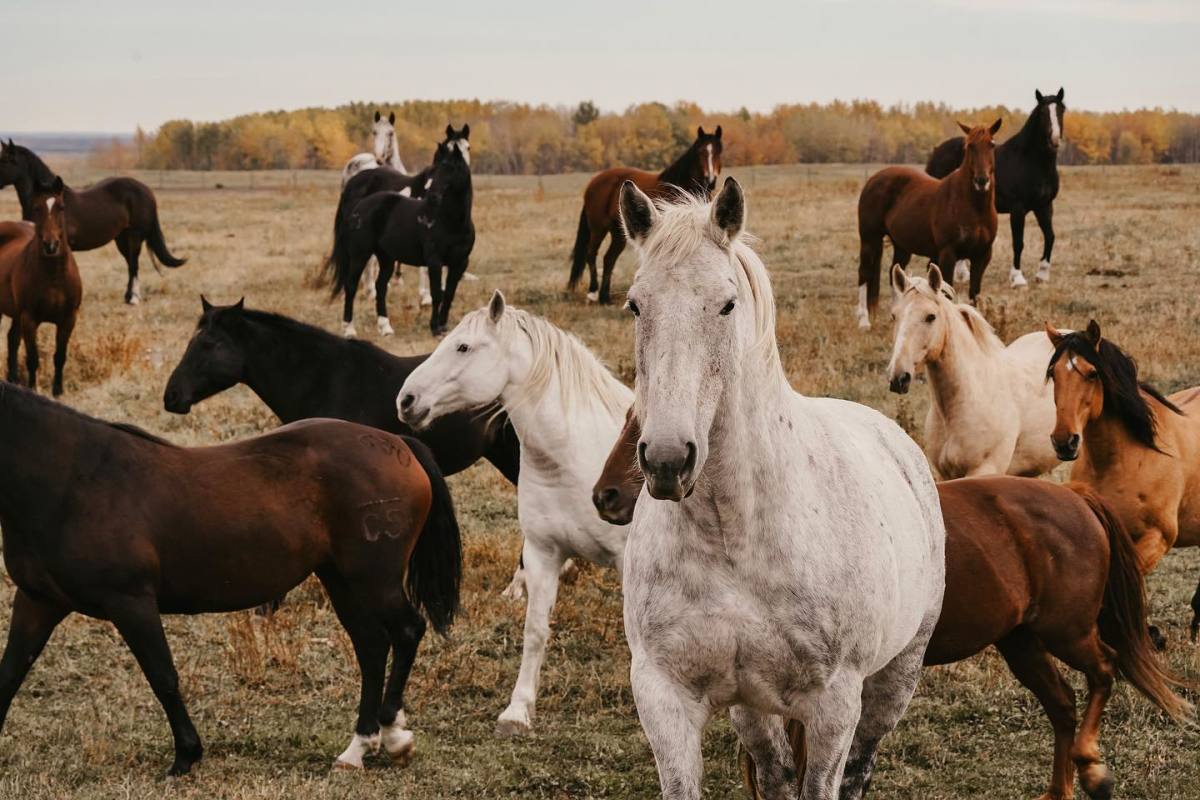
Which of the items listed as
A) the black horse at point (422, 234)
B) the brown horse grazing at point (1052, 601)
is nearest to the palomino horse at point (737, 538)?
the brown horse grazing at point (1052, 601)

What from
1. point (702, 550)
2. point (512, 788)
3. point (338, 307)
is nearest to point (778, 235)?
point (338, 307)

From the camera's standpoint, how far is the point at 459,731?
5.77 m

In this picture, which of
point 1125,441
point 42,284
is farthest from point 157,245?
point 1125,441

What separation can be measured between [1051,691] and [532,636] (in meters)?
2.28

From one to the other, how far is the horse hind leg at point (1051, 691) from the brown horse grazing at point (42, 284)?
998 cm

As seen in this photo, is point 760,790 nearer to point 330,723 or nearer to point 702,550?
point 702,550

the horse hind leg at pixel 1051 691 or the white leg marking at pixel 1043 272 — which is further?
the white leg marking at pixel 1043 272

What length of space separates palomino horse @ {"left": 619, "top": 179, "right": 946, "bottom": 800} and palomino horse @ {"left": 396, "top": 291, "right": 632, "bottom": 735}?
2.45m

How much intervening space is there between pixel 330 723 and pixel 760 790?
2.41 meters

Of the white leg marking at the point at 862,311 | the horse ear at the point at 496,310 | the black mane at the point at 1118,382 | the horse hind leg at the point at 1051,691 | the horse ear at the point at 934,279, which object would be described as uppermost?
the horse ear at the point at 934,279

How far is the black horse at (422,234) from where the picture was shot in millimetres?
14320

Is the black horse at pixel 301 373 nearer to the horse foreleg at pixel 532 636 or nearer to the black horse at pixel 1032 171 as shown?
the horse foreleg at pixel 532 636

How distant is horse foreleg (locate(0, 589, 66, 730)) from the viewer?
198 inches

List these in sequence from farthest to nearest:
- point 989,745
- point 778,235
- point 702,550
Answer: point 778,235
point 989,745
point 702,550
